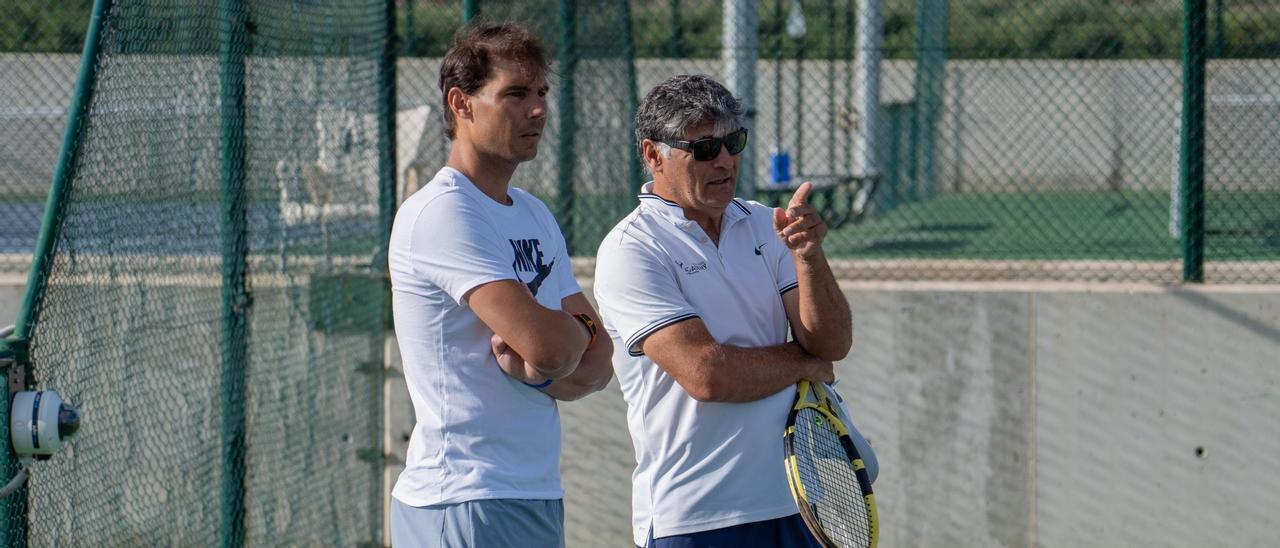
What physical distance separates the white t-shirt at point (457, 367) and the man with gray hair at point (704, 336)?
38 centimetres

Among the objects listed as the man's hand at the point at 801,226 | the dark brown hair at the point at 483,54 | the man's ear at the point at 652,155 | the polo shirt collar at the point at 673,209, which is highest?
the dark brown hair at the point at 483,54

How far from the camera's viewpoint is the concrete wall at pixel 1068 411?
556 cm

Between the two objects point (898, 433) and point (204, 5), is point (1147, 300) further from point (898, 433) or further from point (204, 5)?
point (204, 5)

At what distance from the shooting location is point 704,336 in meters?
3.19

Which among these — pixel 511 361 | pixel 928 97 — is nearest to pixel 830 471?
pixel 511 361

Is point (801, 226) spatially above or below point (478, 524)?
above

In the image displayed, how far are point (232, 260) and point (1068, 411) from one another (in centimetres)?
353

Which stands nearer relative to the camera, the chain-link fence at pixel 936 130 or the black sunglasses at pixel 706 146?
the black sunglasses at pixel 706 146

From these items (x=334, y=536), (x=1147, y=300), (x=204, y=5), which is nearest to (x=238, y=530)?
(x=334, y=536)

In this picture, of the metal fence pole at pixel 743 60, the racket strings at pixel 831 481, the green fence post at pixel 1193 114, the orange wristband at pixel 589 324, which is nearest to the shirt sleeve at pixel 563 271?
the orange wristband at pixel 589 324

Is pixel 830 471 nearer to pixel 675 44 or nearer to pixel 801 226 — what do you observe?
pixel 801 226

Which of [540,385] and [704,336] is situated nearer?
[540,385]

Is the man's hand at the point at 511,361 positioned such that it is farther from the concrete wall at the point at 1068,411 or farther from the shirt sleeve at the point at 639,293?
the concrete wall at the point at 1068,411

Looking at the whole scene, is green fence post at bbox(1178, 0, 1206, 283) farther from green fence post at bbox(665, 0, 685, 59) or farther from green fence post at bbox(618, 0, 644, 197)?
green fence post at bbox(665, 0, 685, 59)
